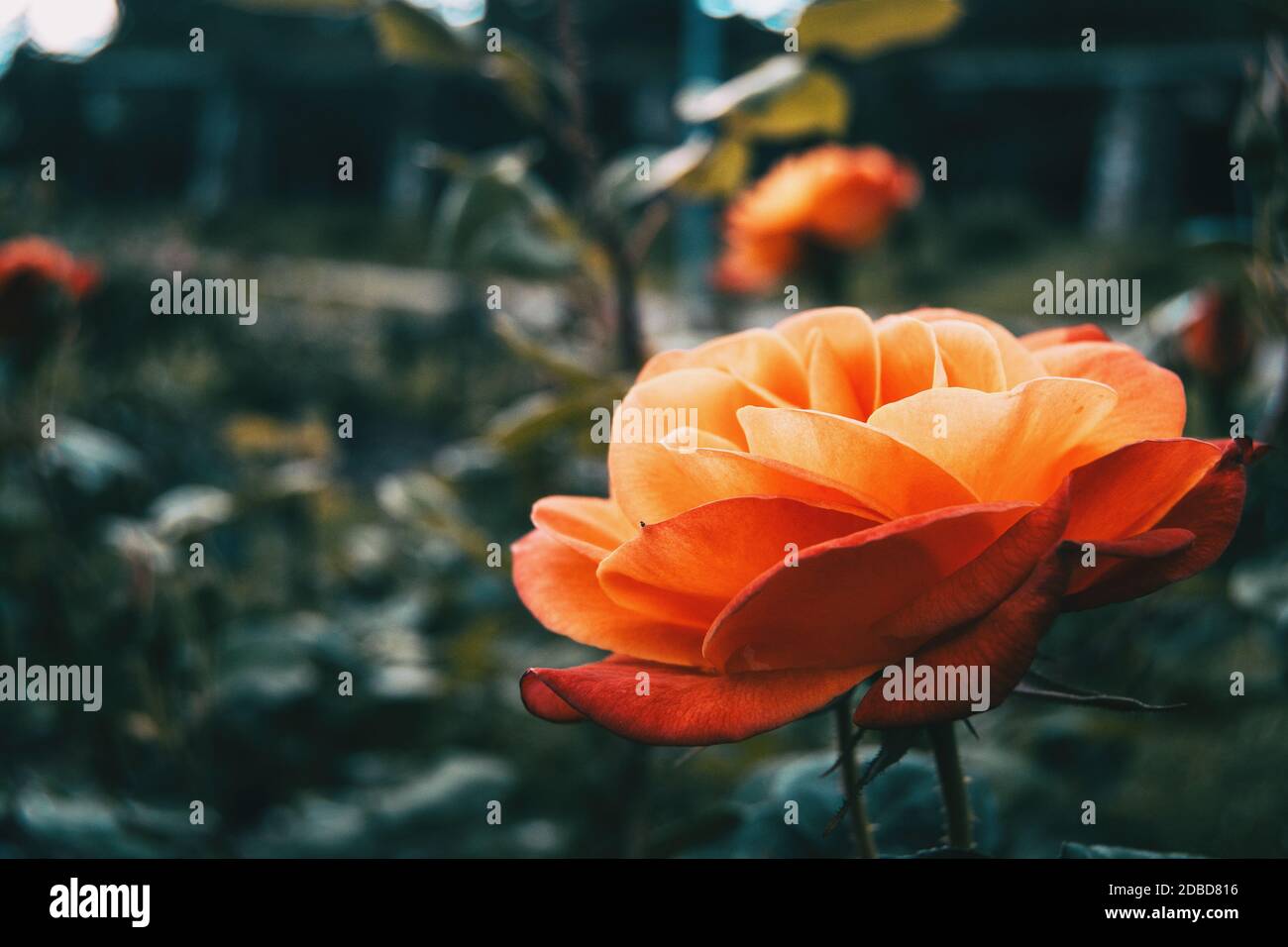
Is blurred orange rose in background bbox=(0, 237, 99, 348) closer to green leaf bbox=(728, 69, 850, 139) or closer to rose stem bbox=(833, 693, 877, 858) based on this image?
green leaf bbox=(728, 69, 850, 139)

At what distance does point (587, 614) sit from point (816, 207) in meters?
1.23

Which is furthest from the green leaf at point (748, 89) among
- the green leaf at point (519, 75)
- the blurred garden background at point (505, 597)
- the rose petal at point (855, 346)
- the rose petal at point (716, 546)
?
the rose petal at point (716, 546)

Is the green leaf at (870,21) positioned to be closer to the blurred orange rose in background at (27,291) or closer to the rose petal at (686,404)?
the rose petal at (686,404)

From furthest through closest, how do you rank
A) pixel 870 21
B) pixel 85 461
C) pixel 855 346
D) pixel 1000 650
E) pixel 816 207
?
pixel 816 207, pixel 85 461, pixel 870 21, pixel 855 346, pixel 1000 650

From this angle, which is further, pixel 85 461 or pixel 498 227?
pixel 85 461

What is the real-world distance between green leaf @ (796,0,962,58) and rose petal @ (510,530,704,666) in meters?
0.52

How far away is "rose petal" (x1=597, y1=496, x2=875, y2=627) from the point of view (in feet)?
1.03

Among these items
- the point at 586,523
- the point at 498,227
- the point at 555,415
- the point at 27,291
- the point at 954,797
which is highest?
the point at 27,291

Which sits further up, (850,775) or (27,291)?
(27,291)

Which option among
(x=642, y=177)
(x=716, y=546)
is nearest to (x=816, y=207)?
(x=642, y=177)

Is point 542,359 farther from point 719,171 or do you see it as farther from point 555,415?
point 719,171

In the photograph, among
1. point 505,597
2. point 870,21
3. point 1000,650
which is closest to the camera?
point 1000,650

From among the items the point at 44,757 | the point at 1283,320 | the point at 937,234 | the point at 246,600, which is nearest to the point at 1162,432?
the point at 1283,320

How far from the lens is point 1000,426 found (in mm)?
324
